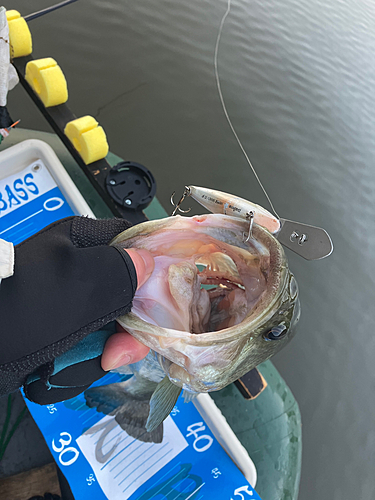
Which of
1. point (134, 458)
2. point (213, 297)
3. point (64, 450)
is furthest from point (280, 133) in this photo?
point (64, 450)

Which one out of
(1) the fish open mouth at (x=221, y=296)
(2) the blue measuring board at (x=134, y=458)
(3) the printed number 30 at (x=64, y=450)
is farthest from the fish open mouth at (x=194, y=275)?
(3) the printed number 30 at (x=64, y=450)

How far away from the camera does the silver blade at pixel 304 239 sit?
0.94 meters

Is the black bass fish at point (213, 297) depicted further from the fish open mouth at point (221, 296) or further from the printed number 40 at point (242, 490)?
the printed number 40 at point (242, 490)

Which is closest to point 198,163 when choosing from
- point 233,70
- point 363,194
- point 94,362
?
point 233,70

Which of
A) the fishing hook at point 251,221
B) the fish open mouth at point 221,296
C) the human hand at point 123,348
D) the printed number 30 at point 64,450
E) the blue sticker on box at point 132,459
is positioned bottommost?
the printed number 30 at point 64,450

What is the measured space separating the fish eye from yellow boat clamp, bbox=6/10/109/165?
4.97 feet

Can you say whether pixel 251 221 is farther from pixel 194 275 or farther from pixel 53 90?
pixel 53 90

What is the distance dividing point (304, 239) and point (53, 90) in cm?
176

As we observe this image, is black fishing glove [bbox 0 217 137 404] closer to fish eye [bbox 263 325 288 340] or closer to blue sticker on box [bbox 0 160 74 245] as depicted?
fish eye [bbox 263 325 288 340]

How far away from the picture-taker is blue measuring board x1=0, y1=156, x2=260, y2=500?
4.99 feet

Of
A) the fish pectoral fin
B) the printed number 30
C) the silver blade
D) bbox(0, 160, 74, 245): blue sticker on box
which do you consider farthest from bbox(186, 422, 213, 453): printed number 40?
bbox(0, 160, 74, 245): blue sticker on box

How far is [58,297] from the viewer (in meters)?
0.69

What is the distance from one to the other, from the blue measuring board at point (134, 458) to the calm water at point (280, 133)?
97 cm

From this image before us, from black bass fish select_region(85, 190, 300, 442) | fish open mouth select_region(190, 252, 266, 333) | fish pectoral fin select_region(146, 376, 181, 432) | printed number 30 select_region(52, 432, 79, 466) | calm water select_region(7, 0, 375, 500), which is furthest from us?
calm water select_region(7, 0, 375, 500)
